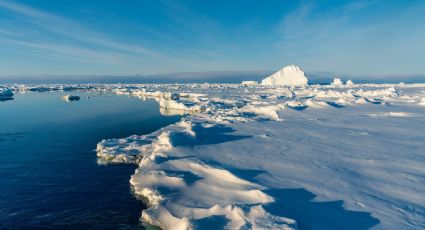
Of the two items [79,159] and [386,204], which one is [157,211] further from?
[79,159]

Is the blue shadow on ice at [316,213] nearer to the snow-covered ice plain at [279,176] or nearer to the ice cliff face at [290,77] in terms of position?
the snow-covered ice plain at [279,176]

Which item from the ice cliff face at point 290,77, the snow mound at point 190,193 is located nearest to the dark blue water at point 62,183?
the snow mound at point 190,193

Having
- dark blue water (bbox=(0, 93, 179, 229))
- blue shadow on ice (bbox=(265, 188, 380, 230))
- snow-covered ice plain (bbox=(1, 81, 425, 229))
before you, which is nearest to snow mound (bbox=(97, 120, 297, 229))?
snow-covered ice plain (bbox=(1, 81, 425, 229))

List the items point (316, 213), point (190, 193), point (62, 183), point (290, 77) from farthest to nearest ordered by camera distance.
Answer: point (290, 77), point (62, 183), point (190, 193), point (316, 213)

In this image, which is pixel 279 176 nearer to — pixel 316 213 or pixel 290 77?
pixel 316 213

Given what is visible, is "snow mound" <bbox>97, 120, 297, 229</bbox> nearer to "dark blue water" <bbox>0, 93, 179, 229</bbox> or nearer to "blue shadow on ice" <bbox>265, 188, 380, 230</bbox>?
A: "blue shadow on ice" <bbox>265, 188, 380, 230</bbox>

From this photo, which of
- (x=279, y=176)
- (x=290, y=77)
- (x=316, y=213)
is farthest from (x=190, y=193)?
(x=290, y=77)
